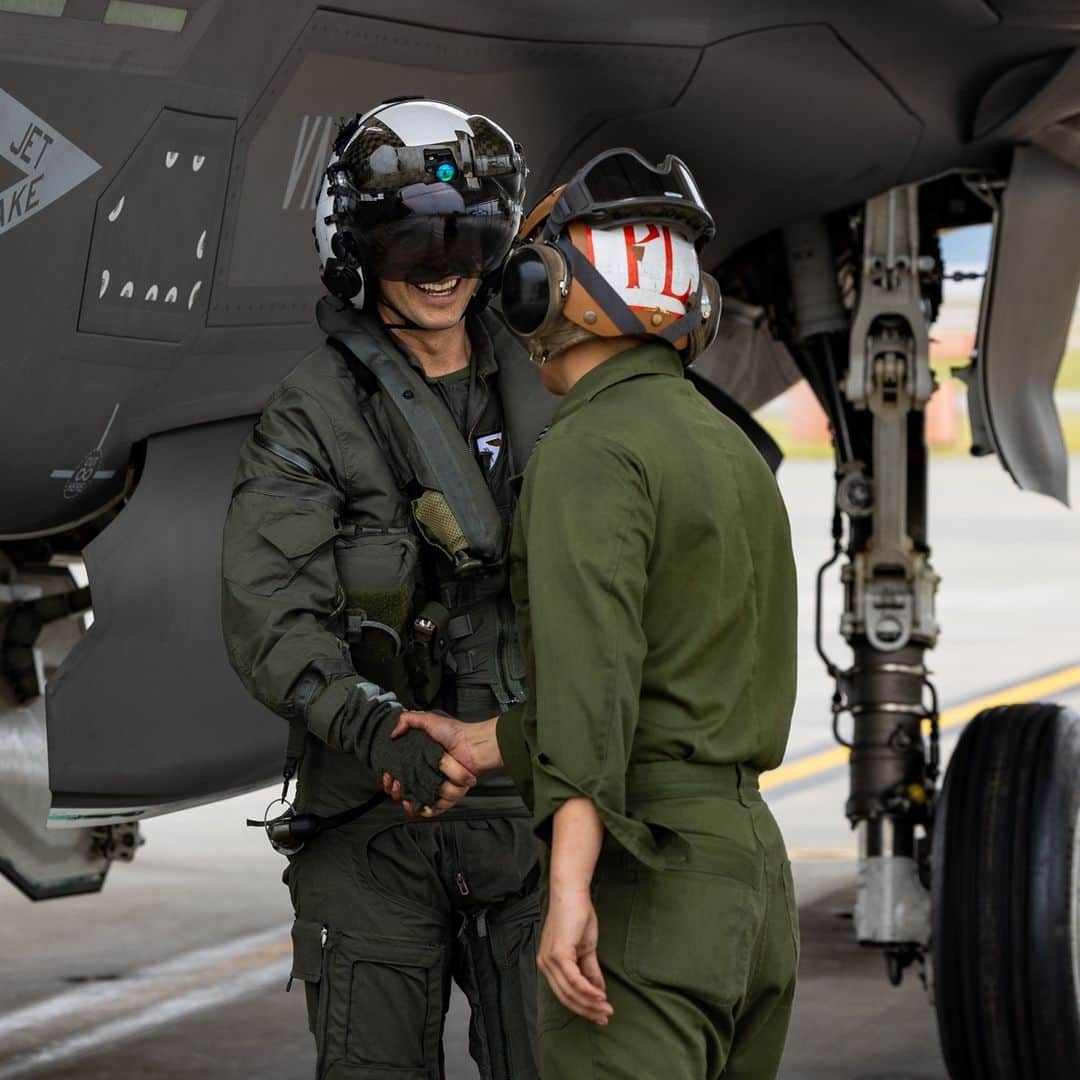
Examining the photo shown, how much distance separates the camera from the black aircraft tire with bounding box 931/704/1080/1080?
4.70 m

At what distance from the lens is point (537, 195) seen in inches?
171

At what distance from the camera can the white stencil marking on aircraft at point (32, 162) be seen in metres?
3.57

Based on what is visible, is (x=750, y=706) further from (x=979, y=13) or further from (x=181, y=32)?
(x=979, y=13)

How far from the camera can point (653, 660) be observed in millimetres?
2666

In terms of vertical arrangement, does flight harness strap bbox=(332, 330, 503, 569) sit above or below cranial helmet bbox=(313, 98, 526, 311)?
below

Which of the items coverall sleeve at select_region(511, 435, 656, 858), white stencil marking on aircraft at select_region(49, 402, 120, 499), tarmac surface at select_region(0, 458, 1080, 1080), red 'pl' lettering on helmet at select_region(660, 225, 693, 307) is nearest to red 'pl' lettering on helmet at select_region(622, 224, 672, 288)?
red 'pl' lettering on helmet at select_region(660, 225, 693, 307)

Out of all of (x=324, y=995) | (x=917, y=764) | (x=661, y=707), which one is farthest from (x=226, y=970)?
(x=661, y=707)

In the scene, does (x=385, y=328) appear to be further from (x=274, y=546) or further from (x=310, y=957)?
(x=310, y=957)

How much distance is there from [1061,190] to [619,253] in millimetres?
2671

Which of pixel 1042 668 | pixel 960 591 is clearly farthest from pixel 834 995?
pixel 960 591

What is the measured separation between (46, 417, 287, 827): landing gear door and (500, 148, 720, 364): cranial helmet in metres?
1.20

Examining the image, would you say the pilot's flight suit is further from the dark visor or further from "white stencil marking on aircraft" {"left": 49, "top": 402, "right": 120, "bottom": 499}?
"white stencil marking on aircraft" {"left": 49, "top": 402, "right": 120, "bottom": 499}

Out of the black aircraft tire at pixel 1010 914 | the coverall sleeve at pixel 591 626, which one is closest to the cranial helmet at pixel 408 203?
the coverall sleeve at pixel 591 626

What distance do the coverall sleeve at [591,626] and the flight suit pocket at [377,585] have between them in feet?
2.31
